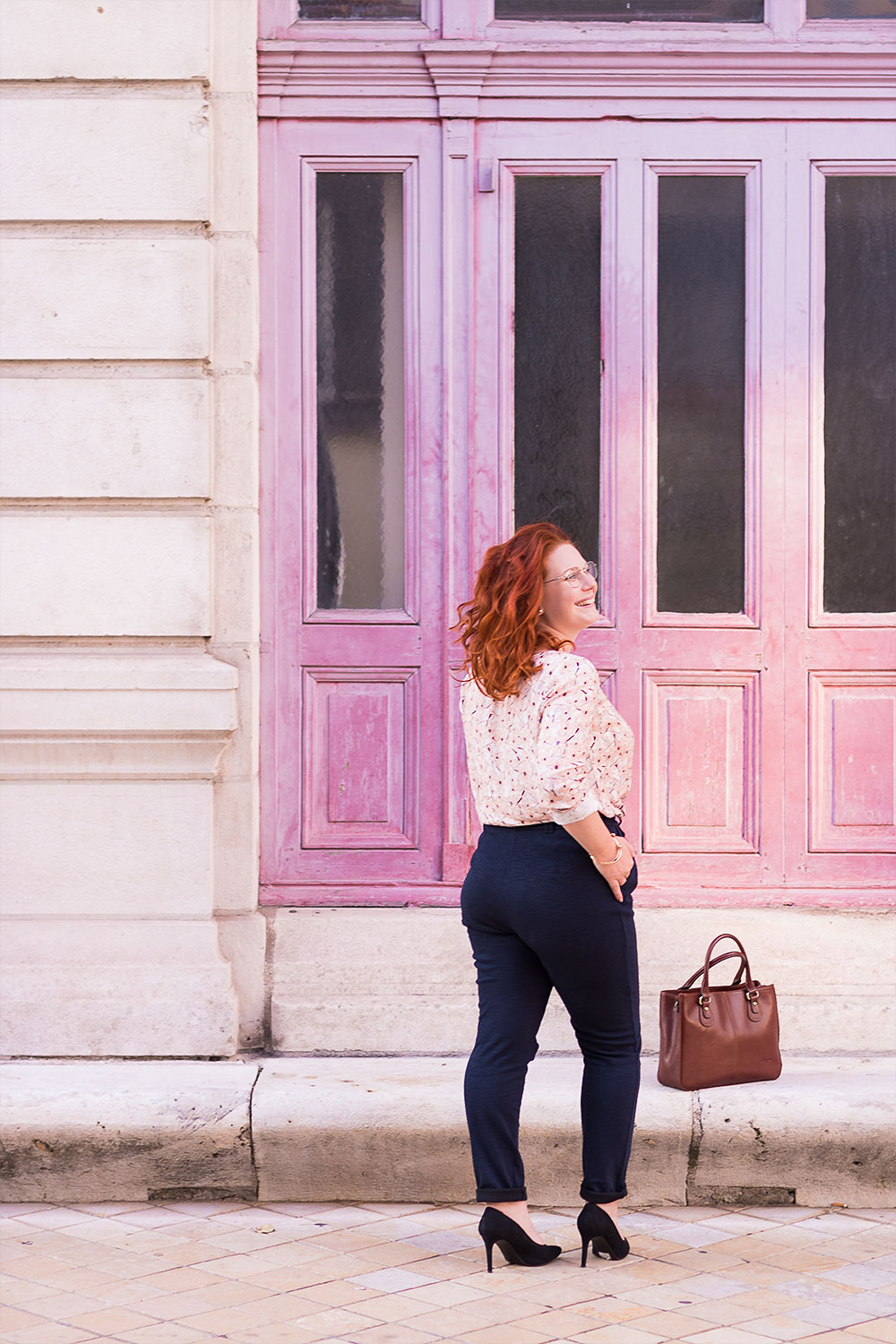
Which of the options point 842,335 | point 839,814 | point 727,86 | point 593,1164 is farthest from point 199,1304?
point 727,86

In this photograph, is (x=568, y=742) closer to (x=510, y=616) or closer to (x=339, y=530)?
(x=510, y=616)

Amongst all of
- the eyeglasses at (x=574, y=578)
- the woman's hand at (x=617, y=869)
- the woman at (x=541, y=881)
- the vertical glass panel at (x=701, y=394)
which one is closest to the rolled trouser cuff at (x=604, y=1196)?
the woman at (x=541, y=881)

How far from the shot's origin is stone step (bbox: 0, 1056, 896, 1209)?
4.48 meters

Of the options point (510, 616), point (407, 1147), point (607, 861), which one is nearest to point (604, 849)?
point (607, 861)

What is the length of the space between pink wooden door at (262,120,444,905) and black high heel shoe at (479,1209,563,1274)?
70.1 inches

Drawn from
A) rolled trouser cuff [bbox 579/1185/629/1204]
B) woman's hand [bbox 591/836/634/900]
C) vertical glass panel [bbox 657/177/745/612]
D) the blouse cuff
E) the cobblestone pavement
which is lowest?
the cobblestone pavement

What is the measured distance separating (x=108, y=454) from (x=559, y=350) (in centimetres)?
164

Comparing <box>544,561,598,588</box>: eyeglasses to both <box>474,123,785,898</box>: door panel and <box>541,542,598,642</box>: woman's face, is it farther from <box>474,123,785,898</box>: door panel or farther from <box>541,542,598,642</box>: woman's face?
<box>474,123,785,898</box>: door panel

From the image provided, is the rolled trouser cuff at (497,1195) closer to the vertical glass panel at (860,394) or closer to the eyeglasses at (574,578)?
the eyeglasses at (574,578)

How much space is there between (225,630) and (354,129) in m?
1.86

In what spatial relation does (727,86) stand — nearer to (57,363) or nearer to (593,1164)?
(57,363)

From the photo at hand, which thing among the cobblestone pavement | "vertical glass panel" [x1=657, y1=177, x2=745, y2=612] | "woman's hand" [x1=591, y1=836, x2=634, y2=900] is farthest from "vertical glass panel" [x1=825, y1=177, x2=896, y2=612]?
the cobblestone pavement

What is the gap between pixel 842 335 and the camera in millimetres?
5609

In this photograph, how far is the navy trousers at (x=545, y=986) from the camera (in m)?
3.77
